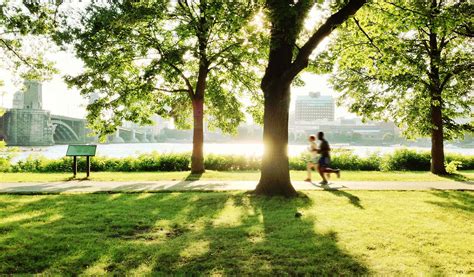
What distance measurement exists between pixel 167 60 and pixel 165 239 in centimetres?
954

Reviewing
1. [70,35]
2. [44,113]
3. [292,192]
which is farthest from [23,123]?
[292,192]

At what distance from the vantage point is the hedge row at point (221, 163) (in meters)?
19.8

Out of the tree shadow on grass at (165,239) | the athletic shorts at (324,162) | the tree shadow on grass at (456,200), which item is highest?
the athletic shorts at (324,162)

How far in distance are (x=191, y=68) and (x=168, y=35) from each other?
2.93m

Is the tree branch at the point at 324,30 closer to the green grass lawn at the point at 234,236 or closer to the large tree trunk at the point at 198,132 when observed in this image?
the green grass lawn at the point at 234,236

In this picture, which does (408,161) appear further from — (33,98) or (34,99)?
(33,98)

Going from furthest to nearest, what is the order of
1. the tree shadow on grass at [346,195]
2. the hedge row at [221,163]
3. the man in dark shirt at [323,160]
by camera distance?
the hedge row at [221,163]
the man in dark shirt at [323,160]
the tree shadow on grass at [346,195]

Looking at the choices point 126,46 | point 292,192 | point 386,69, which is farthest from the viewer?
point 126,46

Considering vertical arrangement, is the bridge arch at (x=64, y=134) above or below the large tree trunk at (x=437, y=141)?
above

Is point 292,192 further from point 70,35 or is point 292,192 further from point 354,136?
point 354,136

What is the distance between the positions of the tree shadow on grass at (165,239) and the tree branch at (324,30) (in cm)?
361

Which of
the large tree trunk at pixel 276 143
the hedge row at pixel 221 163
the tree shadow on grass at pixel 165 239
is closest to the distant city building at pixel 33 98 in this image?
the hedge row at pixel 221 163

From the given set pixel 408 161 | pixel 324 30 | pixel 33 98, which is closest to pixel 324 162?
pixel 324 30

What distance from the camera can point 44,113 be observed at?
3231 inches
